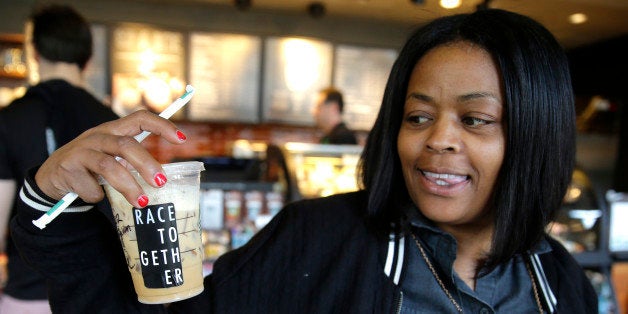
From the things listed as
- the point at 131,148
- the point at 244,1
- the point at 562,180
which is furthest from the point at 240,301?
the point at 244,1

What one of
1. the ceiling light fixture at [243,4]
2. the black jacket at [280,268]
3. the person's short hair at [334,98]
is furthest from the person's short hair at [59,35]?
the ceiling light fixture at [243,4]

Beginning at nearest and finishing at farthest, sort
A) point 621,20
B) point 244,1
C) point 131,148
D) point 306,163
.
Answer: point 131,148, point 306,163, point 244,1, point 621,20

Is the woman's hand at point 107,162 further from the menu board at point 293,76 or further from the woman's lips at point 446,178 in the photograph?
the menu board at point 293,76

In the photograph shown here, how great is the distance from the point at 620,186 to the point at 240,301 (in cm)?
649

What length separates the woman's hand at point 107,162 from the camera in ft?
2.46

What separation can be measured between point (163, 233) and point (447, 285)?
0.64 m

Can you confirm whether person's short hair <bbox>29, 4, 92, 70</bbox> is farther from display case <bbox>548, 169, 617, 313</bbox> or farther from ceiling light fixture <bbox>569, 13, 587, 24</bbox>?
ceiling light fixture <bbox>569, 13, 587, 24</bbox>

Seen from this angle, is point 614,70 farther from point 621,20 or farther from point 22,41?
point 22,41

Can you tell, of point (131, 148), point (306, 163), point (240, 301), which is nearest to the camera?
point (131, 148)

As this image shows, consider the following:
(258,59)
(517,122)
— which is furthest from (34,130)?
(258,59)

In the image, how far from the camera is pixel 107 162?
76 cm

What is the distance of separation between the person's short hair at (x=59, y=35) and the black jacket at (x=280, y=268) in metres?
1.21

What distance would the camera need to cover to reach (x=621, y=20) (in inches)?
204

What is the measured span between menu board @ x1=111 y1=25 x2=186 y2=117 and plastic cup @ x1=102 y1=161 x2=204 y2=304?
165 inches
